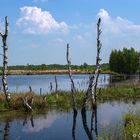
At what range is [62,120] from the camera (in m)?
27.8

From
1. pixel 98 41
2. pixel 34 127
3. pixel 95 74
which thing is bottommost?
pixel 34 127

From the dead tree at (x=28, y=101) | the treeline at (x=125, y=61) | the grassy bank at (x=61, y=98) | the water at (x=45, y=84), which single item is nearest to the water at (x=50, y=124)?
the dead tree at (x=28, y=101)

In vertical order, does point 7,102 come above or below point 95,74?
below

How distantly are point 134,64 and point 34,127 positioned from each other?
83.8m

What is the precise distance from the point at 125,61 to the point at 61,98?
72782 mm

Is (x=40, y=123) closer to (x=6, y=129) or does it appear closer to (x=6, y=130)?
(x=6, y=129)

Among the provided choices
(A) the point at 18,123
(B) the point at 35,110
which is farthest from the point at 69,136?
(B) the point at 35,110

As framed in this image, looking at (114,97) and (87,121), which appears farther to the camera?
(114,97)

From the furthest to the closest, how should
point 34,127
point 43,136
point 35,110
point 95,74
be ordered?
point 35,110
point 95,74
point 34,127
point 43,136

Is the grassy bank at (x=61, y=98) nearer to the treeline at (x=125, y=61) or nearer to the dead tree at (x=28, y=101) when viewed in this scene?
the dead tree at (x=28, y=101)

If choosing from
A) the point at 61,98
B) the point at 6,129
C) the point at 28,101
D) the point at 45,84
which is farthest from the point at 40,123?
the point at 45,84

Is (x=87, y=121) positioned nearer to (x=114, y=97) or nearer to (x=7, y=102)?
(x=7, y=102)

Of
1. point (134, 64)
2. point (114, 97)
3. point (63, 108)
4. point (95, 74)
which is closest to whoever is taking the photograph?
point (95, 74)

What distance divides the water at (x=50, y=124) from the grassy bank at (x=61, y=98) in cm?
158
